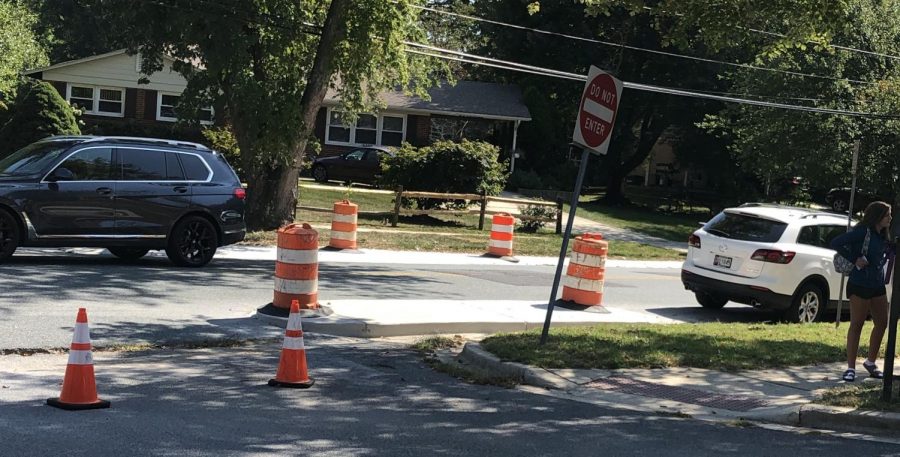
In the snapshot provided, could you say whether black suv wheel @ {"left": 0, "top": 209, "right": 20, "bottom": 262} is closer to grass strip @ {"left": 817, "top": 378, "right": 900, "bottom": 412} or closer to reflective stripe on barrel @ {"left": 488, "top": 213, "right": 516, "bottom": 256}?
reflective stripe on barrel @ {"left": 488, "top": 213, "right": 516, "bottom": 256}

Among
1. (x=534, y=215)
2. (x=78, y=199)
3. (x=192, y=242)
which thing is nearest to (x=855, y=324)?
(x=192, y=242)

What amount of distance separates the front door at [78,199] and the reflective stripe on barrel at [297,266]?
433cm

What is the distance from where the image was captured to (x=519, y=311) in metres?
13.1

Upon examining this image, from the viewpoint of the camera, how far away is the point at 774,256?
1383 centimetres

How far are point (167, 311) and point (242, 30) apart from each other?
10323mm

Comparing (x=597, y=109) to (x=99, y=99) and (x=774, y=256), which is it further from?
(x=99, y=99)

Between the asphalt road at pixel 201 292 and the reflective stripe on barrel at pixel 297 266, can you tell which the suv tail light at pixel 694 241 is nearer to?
the asphalt road at pixel 201 292

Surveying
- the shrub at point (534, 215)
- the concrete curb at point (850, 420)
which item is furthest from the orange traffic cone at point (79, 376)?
the shrub at point (534, 215)

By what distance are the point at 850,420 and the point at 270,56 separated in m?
16.7

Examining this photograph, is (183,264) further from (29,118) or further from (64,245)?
(29,118)

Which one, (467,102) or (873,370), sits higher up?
(467,102)

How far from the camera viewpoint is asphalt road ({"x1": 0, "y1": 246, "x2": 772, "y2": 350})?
1032 cm

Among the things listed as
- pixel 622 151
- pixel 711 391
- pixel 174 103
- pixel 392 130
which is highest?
pixel 174 103

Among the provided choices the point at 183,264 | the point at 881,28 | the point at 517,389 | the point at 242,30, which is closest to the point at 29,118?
the point at 242,30
